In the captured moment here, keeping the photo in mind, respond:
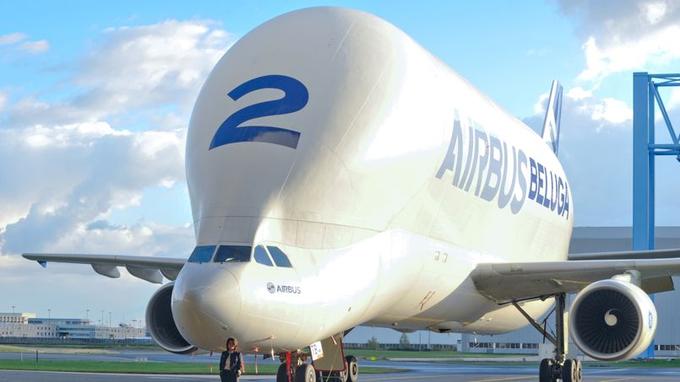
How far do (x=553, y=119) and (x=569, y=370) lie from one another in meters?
12.6

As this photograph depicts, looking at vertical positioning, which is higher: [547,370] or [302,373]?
[302,373]

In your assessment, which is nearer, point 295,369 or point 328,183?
point 328,183

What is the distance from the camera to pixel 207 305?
39.1 ft

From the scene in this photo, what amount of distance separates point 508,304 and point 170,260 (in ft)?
21.6

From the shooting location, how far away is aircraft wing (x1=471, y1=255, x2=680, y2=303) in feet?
59.8

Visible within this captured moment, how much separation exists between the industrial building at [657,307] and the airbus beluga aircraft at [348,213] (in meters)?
51.8

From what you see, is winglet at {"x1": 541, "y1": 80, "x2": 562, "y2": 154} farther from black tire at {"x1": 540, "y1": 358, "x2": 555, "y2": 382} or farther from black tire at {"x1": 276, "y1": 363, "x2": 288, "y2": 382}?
black tire at {"x1": 276, "y1": 363, "x2": 288, "y2": 382}

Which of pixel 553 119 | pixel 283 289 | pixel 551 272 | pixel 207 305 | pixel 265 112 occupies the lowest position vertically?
pixel 207 305

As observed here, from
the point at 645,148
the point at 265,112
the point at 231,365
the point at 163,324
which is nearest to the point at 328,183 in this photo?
the point at 265,112

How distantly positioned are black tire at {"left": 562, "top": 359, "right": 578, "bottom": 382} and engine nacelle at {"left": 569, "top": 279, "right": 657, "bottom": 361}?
326 centimetres

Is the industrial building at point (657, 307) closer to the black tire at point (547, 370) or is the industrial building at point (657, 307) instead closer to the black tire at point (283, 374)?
the black tire at point (547, 370)

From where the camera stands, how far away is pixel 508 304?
20031 mm

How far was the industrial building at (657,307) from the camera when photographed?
6969cm

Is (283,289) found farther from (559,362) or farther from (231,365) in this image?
(559,362)
